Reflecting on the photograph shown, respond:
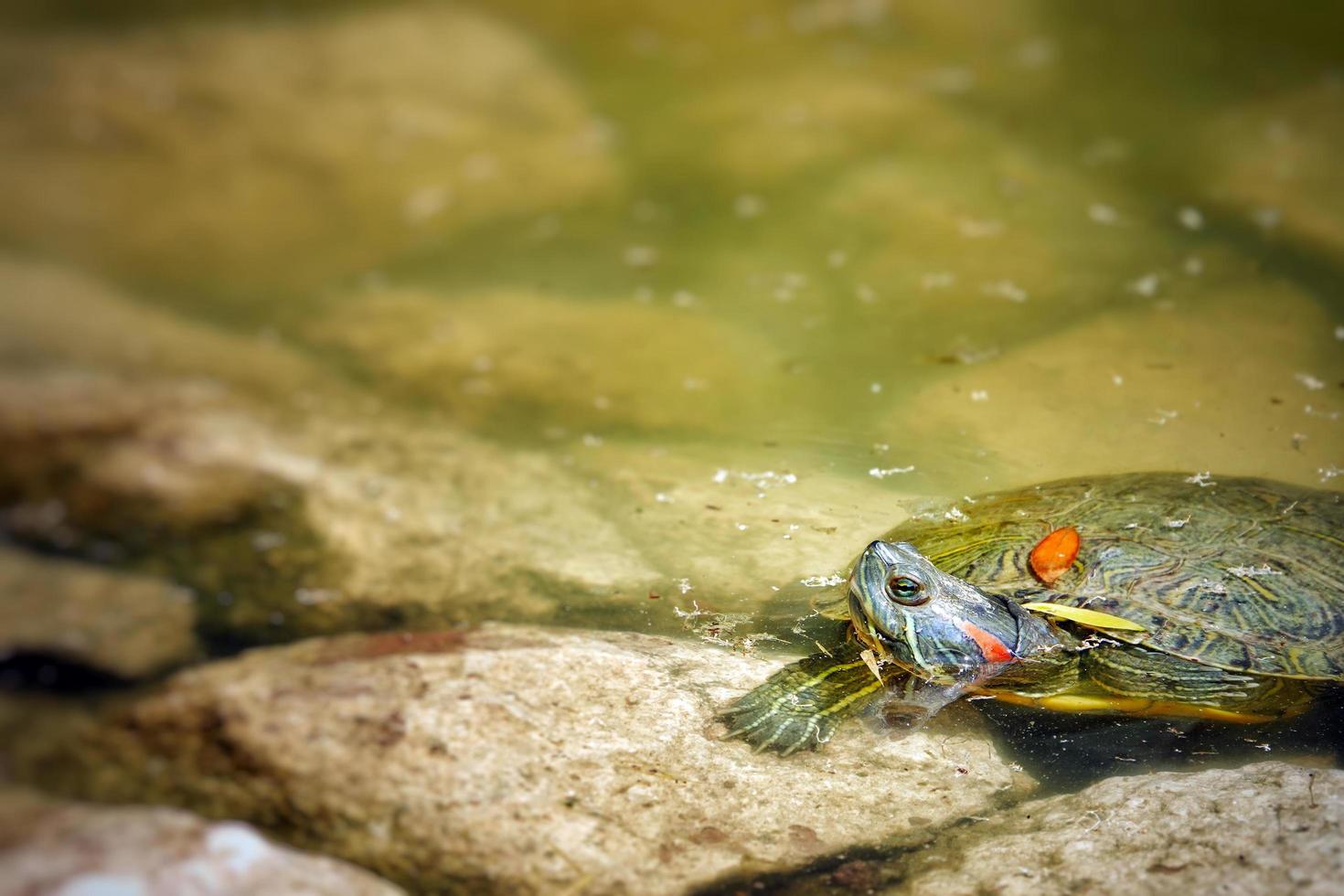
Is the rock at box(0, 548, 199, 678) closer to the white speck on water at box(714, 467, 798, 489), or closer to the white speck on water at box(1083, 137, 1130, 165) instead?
the white speck on water at box(714, 467, 798, 489)

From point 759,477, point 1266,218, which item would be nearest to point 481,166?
point 759,477

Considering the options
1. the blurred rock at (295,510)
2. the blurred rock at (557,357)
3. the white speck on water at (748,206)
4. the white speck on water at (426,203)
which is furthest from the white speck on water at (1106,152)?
the white speck on water at (426,203)

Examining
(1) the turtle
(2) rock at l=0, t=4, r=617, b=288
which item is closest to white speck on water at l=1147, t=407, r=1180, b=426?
(1) the turtle

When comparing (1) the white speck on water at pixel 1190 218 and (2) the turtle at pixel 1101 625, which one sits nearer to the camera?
(2) the turtle at pixel 1101 625

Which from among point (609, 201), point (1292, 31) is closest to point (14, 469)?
point (609, 201)

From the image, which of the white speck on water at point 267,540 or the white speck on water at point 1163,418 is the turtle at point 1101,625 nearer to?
the white speck on water at point 1163,418

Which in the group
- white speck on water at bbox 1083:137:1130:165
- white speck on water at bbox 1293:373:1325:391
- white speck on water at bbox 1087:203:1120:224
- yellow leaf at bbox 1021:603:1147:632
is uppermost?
white speck on water at bbox 1083:137:1130:165
